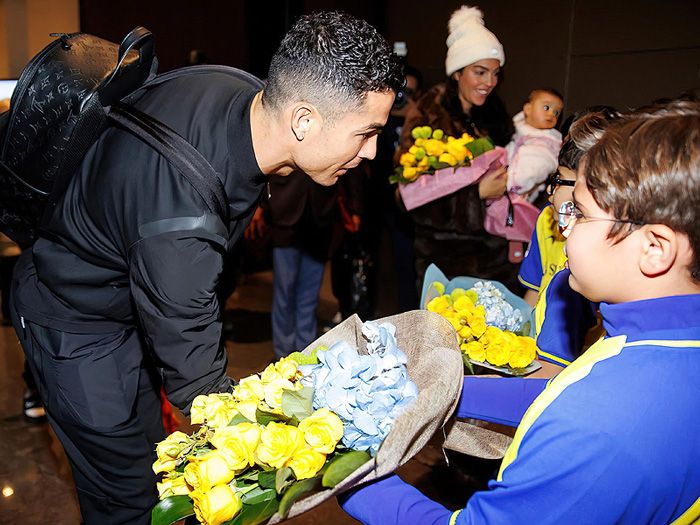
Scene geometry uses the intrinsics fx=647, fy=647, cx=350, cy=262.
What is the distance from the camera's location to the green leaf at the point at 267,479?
1.01 m

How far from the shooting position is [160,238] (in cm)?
134

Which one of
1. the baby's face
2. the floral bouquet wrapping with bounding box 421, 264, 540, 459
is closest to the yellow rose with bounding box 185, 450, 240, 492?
the floral bouquet wrapping with bounding box 421, 264, 540, 459

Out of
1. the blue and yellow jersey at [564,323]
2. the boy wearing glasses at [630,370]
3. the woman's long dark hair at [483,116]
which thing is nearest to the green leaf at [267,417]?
the boy wearing glasses at [630,370]

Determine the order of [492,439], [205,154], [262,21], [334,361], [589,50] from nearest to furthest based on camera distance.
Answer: [334,361], [492,439], [205,154], [589,50], [262,21]

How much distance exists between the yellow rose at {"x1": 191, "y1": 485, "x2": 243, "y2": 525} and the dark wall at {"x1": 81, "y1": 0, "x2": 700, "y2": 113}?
3.02m

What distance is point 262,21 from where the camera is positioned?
5508 mm

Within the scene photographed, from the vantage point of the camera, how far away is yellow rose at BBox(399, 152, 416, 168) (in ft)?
9.85

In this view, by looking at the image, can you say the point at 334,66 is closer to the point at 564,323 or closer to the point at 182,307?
the point at 182,307

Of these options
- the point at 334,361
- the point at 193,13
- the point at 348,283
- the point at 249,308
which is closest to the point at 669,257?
the point at 334,361

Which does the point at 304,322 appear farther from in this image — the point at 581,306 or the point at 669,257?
the point at 669,257

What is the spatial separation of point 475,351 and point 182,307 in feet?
2.30

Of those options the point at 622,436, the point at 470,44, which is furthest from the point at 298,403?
the point at 470,44

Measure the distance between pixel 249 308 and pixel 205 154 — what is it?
3605mm

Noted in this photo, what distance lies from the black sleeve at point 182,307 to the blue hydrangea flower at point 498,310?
0.72 meters
